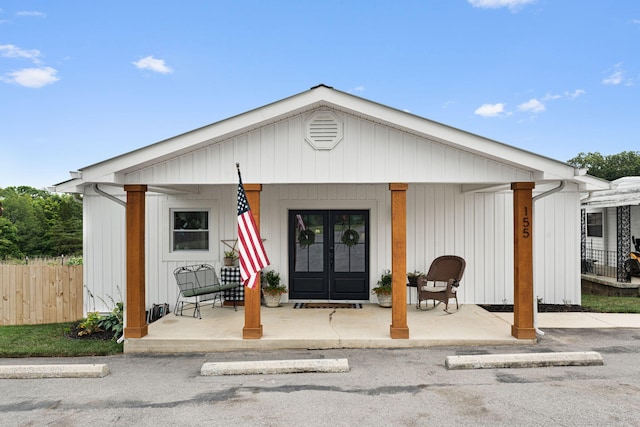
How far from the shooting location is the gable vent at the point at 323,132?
21.3ft

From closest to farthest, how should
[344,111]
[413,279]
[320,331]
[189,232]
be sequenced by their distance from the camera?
[344,111], [320,331], [413,279], [189,232]

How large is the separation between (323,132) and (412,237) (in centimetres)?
370

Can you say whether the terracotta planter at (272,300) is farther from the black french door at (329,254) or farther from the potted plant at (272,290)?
the black french door at (329,254)

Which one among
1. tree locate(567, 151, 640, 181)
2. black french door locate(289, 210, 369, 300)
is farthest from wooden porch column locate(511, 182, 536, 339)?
tree locate(567, 151, 640, 181)

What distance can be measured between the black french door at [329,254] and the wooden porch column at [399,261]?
267 centimetres

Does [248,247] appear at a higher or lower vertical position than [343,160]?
lower

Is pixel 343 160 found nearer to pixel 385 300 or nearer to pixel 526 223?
pixel 526 223

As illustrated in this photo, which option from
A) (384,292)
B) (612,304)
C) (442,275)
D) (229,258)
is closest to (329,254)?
(384,292)

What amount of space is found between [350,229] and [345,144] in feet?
10.1

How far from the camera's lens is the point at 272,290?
8844 millimetres

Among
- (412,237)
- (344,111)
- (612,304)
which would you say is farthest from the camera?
(612,304)

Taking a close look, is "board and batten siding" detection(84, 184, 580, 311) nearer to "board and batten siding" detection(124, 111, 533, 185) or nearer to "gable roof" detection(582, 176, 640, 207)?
"gable roof" detection(582, 176, 640, 207)

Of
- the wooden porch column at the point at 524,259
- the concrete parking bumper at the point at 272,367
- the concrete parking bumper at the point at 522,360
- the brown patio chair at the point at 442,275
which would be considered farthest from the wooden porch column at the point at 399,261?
the brown patio chair at the point at 442,275

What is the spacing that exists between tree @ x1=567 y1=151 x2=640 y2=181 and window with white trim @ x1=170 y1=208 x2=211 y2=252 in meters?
38.1
